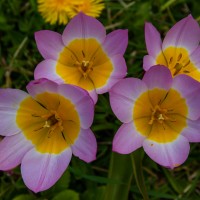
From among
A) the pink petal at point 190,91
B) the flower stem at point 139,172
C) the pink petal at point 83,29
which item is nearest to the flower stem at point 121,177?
the flower stem at point 139,172

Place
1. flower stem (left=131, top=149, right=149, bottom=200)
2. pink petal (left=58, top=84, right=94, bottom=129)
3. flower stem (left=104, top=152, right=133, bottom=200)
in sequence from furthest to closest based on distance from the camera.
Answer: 1. flower stem (left=104, top=152, right=133, bottom=200)
2. flower stem (left=131, top=149, right=149, bottom=200)
3. pink petal (left=58, top=84, right=94, bottom=129)

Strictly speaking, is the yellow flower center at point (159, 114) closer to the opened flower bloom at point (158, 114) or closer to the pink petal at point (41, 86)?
the opened flower bloom at point (158, 114)

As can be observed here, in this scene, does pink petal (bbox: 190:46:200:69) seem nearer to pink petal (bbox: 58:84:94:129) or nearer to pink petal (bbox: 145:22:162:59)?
pink petal (bbox: 145:22:162:59)

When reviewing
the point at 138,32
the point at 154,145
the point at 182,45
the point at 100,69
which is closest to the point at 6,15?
the point at 138,32

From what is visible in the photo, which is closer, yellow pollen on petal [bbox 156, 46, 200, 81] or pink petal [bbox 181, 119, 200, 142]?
pink petal [bbox 181, 119, 200, 142]

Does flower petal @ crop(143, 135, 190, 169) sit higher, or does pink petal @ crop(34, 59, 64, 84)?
pink petal @ crop(34, 59, 64, 84)

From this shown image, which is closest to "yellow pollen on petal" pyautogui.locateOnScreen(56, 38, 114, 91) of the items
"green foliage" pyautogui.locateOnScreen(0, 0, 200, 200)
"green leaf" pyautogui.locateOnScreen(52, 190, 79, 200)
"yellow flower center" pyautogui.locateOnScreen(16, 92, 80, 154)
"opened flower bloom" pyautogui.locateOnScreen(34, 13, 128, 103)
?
"opened flower bloom" pyautogui.locateOnScreen(34, 13, 128, 103)
